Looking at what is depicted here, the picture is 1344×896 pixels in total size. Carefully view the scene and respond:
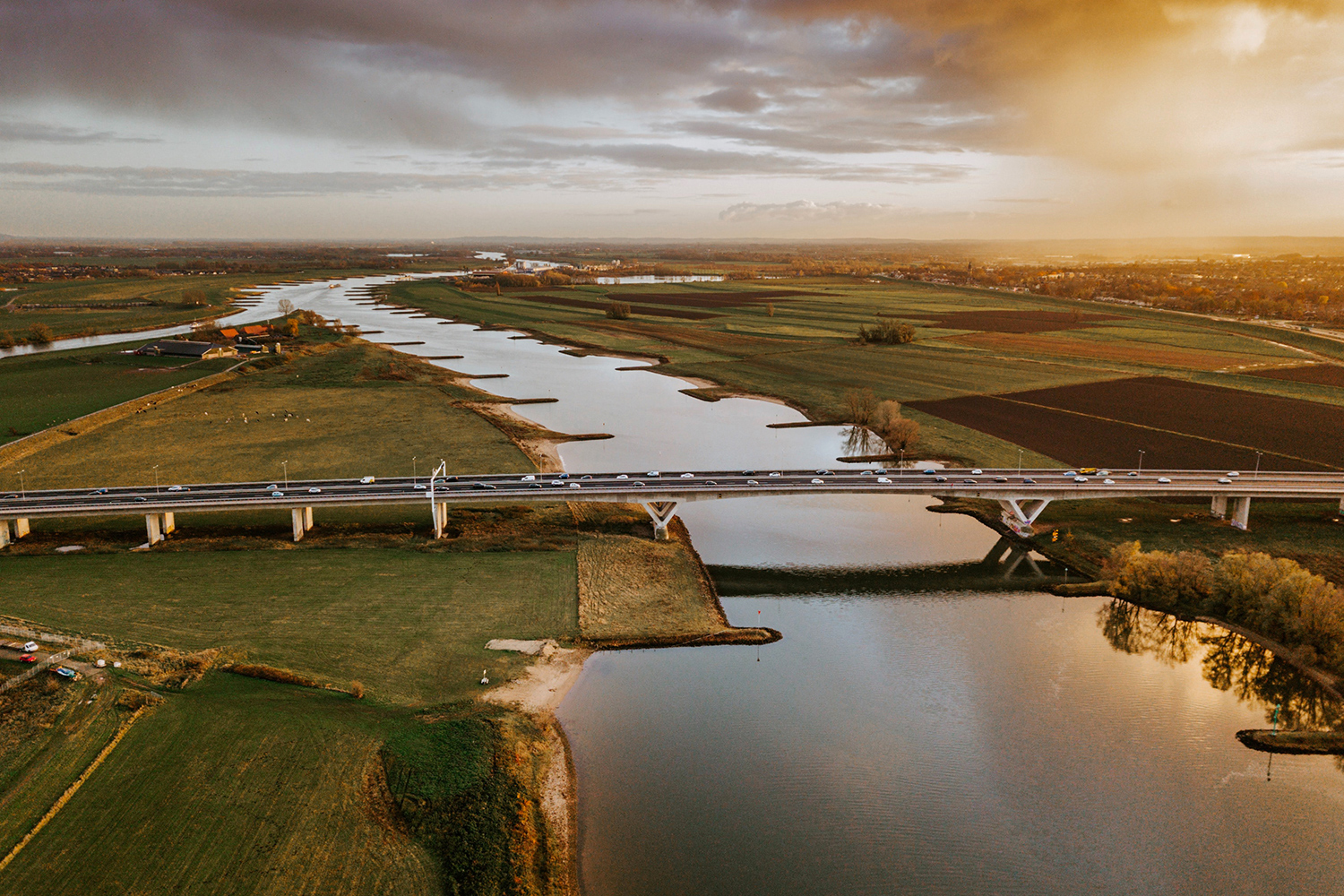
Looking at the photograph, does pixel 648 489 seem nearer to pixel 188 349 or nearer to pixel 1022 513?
pixel 1022 513

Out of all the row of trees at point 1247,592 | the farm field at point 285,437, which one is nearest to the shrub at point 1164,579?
the row of trees at point 1247,592

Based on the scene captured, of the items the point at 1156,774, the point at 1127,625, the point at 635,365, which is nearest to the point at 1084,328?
the point at 635,365

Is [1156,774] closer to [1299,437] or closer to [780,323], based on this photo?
[1299,437]

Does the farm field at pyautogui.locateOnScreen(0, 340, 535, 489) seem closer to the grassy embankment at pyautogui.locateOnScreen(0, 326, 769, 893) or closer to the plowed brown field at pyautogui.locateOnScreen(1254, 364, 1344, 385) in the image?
the grassy embankment at pyautogui.locateOnScreen(0, 326, 769, 893)

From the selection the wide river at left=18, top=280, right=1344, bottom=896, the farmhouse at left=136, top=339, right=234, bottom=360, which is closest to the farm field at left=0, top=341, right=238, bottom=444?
the farmhouse at left=136, top=339, right=234, bottom=360

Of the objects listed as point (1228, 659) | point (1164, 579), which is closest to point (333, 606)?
point (1164, 579)

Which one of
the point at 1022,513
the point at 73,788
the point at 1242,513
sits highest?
the point at 1242,513
